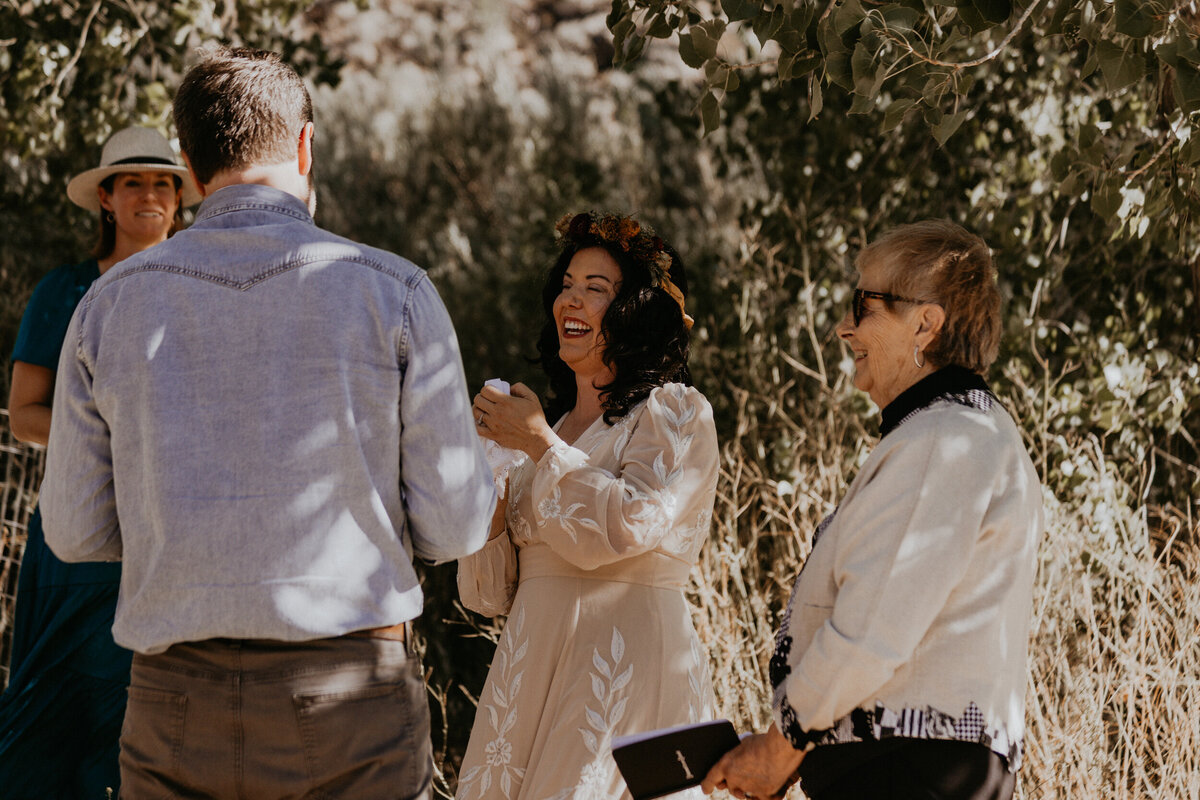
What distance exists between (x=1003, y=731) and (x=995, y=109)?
4.80m

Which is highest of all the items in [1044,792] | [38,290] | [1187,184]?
[1187,184]

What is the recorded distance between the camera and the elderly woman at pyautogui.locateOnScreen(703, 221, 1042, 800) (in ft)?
6.63

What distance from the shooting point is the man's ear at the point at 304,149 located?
209cm

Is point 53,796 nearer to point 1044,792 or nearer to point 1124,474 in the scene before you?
point 1044,792

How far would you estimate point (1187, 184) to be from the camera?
3.11m

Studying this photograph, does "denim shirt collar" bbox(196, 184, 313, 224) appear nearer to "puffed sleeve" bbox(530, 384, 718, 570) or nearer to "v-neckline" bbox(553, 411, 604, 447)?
"puffed sleeve" bbox(530, 384, 718, 570)

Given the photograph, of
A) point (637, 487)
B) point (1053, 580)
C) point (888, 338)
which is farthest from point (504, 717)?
point (1053, 580)

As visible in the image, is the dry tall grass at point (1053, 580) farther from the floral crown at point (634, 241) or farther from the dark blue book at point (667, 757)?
the dark blue book at point (667, 757)

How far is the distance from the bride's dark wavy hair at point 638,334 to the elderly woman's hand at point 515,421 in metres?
0.22

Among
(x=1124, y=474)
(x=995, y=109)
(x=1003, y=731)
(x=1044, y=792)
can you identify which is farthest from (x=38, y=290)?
(x=995, y=109)

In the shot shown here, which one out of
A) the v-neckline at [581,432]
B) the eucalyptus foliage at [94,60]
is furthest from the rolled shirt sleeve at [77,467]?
the eucalyptus foliage at [94,60]

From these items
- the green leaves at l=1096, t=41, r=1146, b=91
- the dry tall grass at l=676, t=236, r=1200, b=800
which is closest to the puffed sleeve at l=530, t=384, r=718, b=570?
the green leaves at l=1096, t=41, r=1146, b=91

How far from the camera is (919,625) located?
2.01 metres

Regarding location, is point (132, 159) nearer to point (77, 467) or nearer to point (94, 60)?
point (94, 60)
